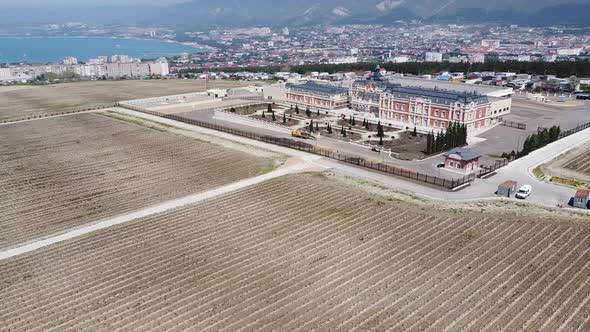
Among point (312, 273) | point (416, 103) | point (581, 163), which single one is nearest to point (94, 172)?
point (312, 273)

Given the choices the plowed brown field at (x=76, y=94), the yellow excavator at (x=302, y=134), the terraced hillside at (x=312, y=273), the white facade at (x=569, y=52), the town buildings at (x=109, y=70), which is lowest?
the terraced hillside at (x=312, y=273)

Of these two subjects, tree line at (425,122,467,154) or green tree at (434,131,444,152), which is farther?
green tree at (434,131,444,152)

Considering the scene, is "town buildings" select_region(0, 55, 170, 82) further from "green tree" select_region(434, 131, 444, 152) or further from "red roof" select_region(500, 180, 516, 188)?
"red roof" select_region(500, 180, 516, 188)

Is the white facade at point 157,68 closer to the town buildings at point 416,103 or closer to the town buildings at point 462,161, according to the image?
the town buildings at point 416,103

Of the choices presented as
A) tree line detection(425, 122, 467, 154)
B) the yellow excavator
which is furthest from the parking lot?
the yellow excavator

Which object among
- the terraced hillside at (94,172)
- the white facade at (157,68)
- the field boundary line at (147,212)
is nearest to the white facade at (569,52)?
the white facade at (157,68)
